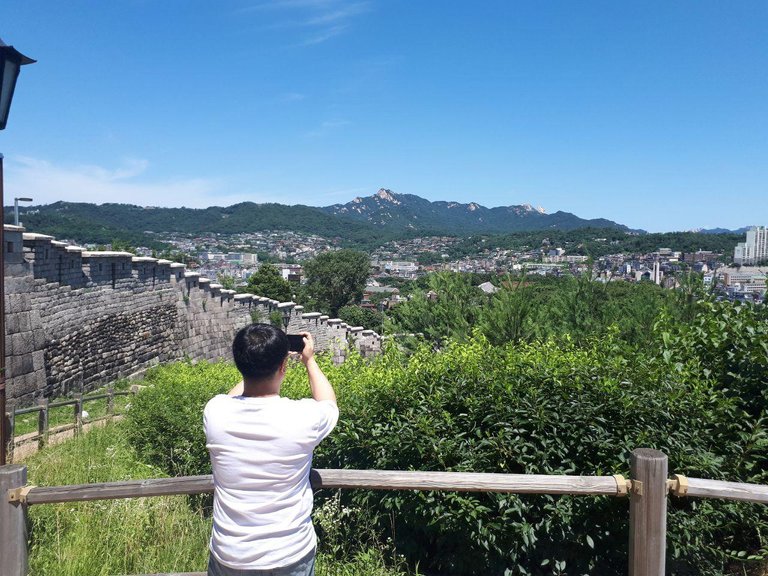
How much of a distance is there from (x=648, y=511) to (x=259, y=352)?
70.5 inches

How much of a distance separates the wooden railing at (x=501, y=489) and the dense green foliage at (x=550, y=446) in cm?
50

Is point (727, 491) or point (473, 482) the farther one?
point (473, 482)

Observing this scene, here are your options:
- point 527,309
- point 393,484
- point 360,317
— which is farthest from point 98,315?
point 360,317

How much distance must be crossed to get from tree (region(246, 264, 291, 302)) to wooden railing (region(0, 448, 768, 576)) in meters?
33.0

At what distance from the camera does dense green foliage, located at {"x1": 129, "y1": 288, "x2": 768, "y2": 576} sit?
316 cm

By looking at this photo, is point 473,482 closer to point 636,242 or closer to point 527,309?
point 527,309

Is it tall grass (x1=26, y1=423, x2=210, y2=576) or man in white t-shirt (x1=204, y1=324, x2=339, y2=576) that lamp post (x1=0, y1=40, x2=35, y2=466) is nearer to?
tall grass (x1=26, y1=423, x2=210, y2=576)

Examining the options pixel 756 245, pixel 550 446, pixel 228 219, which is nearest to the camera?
pixel 550 446

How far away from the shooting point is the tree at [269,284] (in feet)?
116

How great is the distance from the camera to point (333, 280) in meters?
50.1

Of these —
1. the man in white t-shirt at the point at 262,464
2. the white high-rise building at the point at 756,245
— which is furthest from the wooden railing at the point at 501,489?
the white high-rise building at the point at 756,245

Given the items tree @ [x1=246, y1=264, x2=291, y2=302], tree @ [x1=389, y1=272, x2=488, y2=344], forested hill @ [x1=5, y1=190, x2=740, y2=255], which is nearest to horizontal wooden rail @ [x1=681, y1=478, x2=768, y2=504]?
tree @ [x1=389, y1=272, x2=488, y2=344]

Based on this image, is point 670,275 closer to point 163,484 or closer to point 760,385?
point 760,385

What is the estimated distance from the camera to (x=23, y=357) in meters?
9.52
